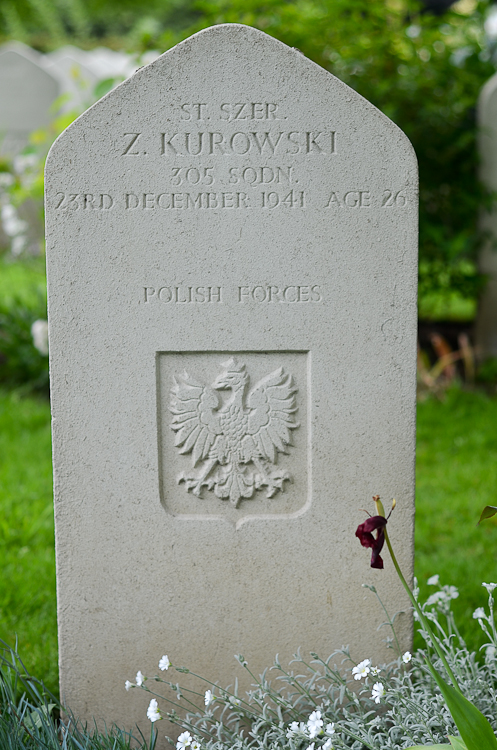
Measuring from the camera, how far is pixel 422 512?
363 centimetres

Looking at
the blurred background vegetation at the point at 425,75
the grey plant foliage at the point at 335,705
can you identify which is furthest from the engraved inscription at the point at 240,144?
the blurred background vegetation at the point at 425,75

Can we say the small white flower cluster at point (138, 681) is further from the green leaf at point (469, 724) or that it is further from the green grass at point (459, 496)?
the green grass at point (459, 496)

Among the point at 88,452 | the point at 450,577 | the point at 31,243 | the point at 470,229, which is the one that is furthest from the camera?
the point at 31,243

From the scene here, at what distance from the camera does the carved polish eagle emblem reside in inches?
80.9

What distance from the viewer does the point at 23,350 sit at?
5.20 m

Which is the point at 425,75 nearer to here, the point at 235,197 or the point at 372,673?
the point at 235,197

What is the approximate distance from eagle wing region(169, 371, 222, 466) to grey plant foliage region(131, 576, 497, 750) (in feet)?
1.98

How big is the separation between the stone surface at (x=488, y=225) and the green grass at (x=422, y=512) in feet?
2.16

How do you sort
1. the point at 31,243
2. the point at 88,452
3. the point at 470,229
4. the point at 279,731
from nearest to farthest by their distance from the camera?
the point at 279,731 → the point at 88,452 → the point at 470,229 → the point at 31,243

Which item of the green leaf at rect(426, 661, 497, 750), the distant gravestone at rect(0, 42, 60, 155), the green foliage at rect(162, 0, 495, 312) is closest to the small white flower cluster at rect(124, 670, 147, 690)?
the green leaf at rect(426, 661, 497, 750)

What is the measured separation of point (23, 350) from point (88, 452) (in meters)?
3.39

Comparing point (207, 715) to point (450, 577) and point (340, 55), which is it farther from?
point (340, 55)

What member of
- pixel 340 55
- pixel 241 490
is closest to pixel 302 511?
pixel 241 490

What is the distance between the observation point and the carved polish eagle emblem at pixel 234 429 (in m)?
2.05
